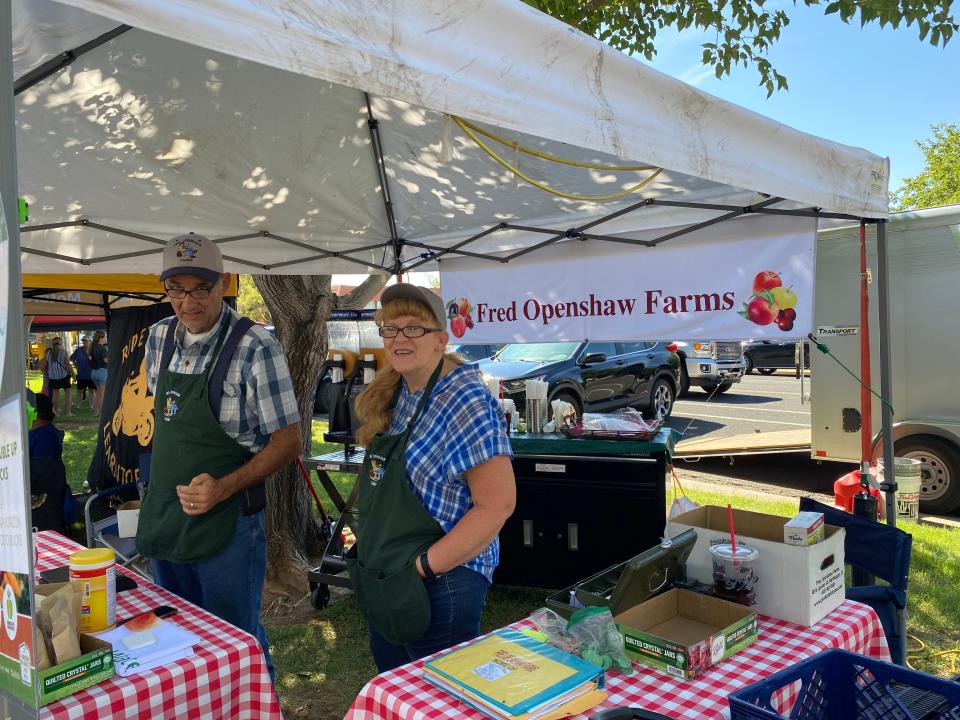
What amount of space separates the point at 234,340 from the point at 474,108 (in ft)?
4.36

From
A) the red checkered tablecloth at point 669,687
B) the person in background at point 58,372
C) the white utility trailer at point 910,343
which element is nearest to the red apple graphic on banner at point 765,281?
the red checkered tablecloth at point 669,687

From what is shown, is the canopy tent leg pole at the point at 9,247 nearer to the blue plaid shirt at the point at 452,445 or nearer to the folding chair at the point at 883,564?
the blue plaid shirt at the point at 452,445

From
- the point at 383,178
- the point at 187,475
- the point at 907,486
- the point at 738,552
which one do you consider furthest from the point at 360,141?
the point at 907,486

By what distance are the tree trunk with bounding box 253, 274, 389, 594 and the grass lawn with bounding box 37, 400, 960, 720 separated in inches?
12.8

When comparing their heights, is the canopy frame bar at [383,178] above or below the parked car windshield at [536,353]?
above

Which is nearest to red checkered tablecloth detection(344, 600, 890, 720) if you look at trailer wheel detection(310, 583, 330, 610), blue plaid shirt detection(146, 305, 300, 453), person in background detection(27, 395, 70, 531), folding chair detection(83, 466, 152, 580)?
blue plaid shirt detection(146, 305, 300, 453)

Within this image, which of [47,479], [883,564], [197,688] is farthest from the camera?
[47,479]

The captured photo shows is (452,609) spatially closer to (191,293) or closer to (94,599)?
(94,599)

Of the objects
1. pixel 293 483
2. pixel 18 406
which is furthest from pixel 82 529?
pixel 18 406

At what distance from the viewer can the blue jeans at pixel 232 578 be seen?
7.55 ft

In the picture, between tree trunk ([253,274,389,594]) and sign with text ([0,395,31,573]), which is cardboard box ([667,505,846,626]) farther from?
tree trunk ([253,274,389,594])

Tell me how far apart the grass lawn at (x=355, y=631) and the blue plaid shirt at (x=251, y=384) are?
5.45 ft

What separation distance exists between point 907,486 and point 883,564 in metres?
3.84

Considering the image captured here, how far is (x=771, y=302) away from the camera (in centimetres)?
337
